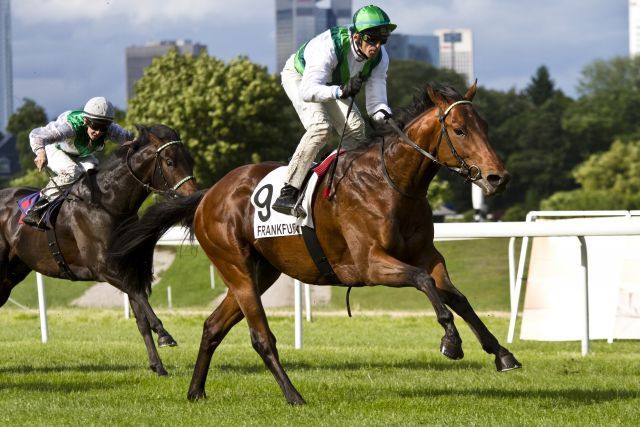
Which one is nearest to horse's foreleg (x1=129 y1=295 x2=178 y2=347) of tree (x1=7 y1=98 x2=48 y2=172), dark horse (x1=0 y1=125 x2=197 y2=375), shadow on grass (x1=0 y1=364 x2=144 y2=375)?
dark horse (x1=0 y1=125 x2=197 y2=375)

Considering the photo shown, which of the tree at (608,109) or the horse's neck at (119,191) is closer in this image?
the horse's neck at (119,191)

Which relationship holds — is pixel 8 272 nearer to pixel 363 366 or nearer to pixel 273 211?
pixel 363 366

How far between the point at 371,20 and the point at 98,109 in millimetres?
3080

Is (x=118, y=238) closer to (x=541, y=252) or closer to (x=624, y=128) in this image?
Answer: (x=541, y=252)

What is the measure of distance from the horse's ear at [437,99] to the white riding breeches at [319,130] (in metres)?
0.55

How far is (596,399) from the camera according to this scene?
21.8ft

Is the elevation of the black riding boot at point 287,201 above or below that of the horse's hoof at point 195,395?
above

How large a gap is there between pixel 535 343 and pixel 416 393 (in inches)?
Answer: 145

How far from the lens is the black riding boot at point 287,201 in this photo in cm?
675

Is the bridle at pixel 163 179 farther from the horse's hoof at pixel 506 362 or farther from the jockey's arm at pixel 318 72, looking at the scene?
the horse's hoof at pixel 506 362

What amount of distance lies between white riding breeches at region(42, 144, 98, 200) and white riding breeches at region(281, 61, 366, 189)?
269 centimetres

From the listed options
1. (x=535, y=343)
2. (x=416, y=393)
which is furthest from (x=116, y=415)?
(x=535, y=343)

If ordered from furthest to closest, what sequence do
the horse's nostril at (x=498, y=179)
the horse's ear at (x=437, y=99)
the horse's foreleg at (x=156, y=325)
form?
the horse's foreleg at (x=156, y=325) < the horse's ear at (x=437, y=99) < the horse's nostril at (x=498, y=179)

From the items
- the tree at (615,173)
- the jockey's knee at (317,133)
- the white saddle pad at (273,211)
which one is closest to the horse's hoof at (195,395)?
the white saddle pad at (273,211)
